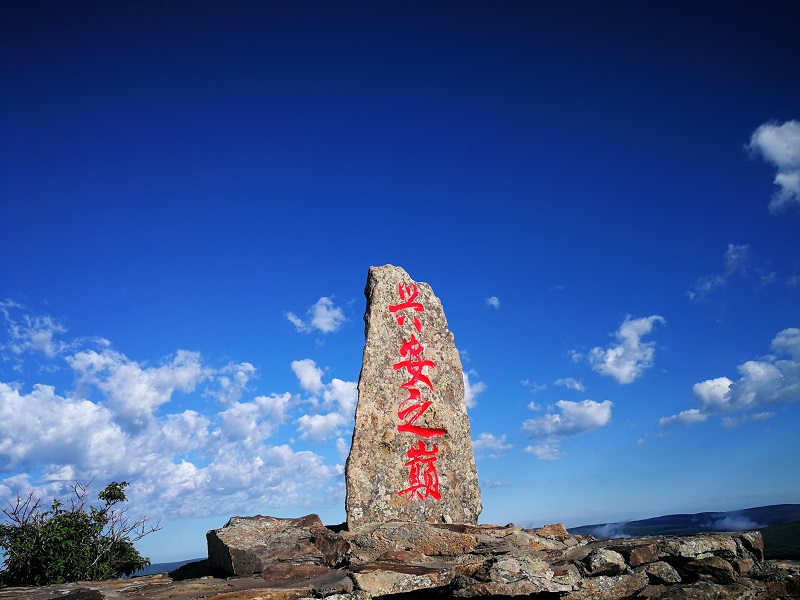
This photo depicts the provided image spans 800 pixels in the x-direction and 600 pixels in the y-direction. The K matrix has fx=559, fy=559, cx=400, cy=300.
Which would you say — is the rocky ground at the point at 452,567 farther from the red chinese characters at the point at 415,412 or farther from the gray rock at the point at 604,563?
the red chinese characters at the point at 415,412

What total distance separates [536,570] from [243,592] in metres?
3.40

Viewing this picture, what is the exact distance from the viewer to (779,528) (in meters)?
23.8

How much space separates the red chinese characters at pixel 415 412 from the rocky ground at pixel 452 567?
1220 mm

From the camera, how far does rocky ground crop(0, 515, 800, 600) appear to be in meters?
6.34

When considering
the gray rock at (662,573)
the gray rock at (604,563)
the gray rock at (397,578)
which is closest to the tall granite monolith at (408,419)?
the gray rock at (397,578)

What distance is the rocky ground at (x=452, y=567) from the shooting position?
6.34 meters

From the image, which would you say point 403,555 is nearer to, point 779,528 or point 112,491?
point 112,491

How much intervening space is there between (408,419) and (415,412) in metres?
0.20

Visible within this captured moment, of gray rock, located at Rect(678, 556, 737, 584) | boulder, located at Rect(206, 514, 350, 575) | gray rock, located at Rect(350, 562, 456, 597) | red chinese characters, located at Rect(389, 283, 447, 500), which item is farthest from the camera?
red chinese characters, located at Rect(389, 283, 447, 500)

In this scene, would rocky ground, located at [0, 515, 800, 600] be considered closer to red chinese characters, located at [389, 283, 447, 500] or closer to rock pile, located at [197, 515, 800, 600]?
rock pile, located at [197, 515, 800, 600]

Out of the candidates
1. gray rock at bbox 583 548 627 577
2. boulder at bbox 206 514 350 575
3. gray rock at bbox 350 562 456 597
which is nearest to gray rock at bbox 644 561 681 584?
gray rock at bbox 583 548 627 577

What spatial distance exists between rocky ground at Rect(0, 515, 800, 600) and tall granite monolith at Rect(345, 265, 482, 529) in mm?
919

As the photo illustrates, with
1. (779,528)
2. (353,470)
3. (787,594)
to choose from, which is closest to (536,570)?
(787,594)

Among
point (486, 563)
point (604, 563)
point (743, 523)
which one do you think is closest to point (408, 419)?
point (486, 563)
